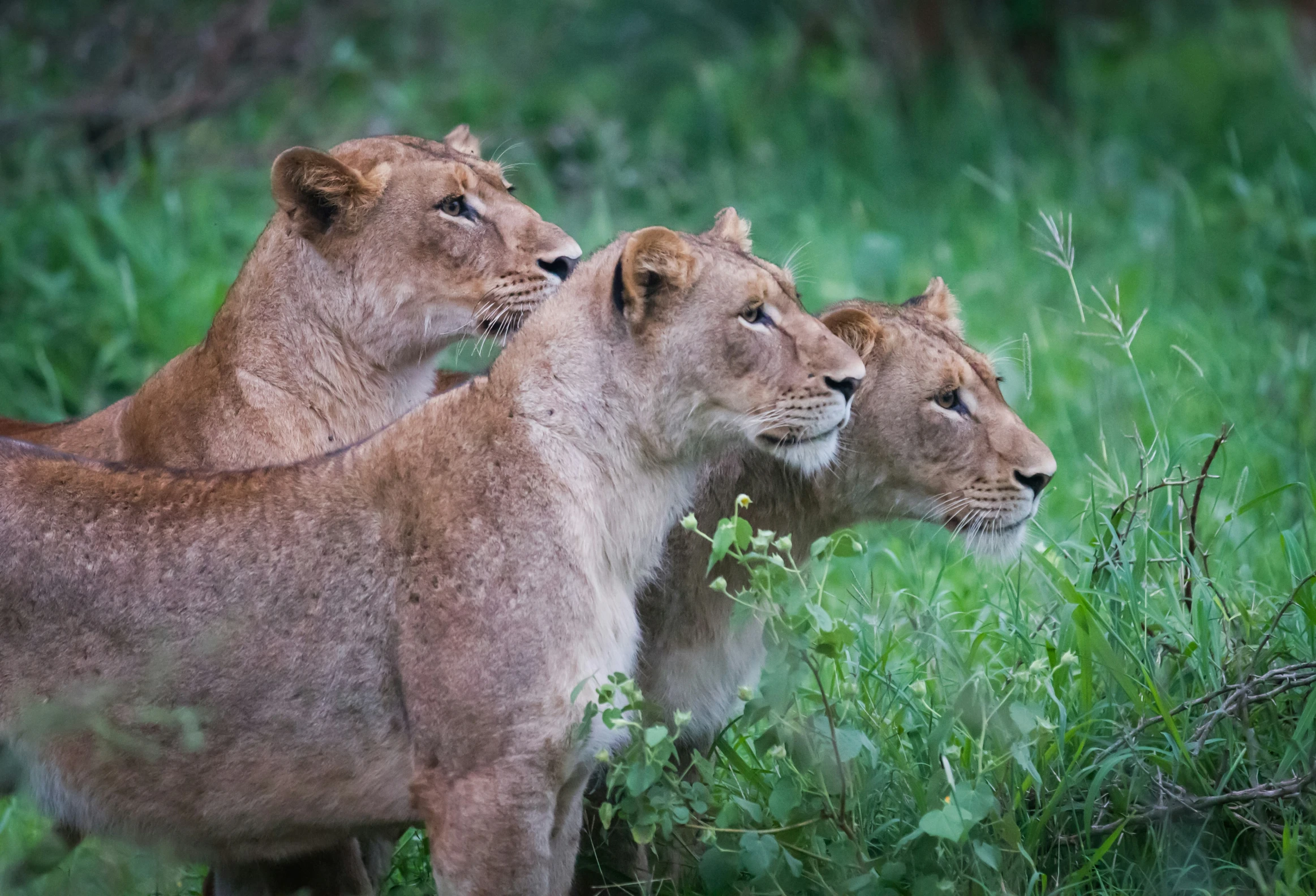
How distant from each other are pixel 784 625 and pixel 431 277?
1.51 metres

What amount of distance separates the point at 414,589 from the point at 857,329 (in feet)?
4.34

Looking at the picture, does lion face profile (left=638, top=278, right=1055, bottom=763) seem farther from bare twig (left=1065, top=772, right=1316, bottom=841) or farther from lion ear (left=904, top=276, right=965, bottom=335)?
bare twig (left=1065, top=772, right=1316, bottom=841)

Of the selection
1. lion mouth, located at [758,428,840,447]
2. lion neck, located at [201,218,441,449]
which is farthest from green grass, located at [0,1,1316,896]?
lion neck, located at [201,218,441,449]

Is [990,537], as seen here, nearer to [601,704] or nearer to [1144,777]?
[1144,777]

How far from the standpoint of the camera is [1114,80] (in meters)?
11.0

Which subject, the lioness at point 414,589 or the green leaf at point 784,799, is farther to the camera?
the green leaf at point 784,799

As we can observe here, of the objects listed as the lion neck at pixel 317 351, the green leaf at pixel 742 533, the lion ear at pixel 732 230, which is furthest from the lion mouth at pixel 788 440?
the lion neck at pixel 317 351

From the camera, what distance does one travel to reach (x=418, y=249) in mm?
4148

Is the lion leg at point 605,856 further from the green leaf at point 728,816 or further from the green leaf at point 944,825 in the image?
the green leaf at point 944,825

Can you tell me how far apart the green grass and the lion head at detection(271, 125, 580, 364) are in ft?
3.08

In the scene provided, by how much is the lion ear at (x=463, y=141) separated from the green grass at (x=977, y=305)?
1.03 m

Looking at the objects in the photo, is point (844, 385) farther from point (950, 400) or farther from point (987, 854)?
point (987, 854)

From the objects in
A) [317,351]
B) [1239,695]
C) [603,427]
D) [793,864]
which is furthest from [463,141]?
[1239,695]

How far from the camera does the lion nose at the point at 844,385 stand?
11.1 feet
